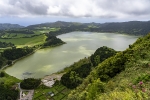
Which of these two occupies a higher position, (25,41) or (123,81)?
(123,81)

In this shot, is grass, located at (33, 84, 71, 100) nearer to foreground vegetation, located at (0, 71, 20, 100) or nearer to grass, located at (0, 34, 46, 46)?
foreground vegetation, located at (0, 71, 20, 100)

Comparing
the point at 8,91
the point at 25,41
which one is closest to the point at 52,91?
the point at 8,91

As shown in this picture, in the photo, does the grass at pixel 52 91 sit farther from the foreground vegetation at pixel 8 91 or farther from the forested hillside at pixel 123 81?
the forested hillside at pixel 123 81

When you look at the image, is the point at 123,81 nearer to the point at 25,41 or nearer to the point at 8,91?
the point at 8,91

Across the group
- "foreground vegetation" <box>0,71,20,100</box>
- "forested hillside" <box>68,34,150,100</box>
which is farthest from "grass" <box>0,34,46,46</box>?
"forested hillside" <box>68,34,150,100</box>

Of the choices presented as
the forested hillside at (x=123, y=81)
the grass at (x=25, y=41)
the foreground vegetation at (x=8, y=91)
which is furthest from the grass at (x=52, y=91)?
the grass at (x=25, y=41)

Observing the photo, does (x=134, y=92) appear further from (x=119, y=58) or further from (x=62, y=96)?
(x=62, y=96)

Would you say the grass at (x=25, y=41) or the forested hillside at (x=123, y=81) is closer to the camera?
the forested hillside at (x=123, y=81)
